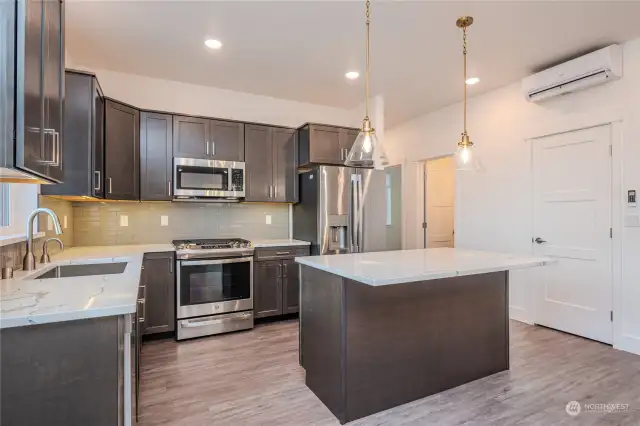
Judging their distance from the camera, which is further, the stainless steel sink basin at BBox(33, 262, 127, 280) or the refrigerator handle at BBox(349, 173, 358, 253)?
the refrigerator handle at BBox(349, 173, 358, 253)

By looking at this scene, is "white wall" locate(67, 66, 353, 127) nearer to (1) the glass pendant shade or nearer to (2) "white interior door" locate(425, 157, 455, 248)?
(2) "white interior door" locate(425, 157, 455, 248)

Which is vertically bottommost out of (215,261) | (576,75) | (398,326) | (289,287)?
(289,287)

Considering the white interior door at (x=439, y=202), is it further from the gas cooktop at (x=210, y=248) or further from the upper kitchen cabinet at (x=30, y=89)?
the upper kitchen cabinet at (x=30, y=89)

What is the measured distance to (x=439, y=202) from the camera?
18.0ft

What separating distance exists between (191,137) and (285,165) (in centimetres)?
113

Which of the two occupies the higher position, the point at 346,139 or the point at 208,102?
the point at 208,102

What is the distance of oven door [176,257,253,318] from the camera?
334 centimetres

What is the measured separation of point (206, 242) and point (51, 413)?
266 centimetres

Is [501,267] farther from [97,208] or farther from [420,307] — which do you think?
[97,208]

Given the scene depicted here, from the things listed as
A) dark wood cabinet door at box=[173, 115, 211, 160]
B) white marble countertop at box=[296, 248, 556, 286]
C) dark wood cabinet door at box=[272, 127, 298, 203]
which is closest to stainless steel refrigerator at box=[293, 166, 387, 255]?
dark wood cabinet door at box=[272, 127, 298, 203]

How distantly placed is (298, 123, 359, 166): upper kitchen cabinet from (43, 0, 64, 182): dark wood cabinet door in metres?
2.63

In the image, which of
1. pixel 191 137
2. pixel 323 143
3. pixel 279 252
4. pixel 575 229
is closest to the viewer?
pixel 575 229

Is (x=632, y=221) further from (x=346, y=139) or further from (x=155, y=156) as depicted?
A: (x=155, y=156)

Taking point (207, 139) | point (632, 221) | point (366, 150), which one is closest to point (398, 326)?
point (366, 150)
